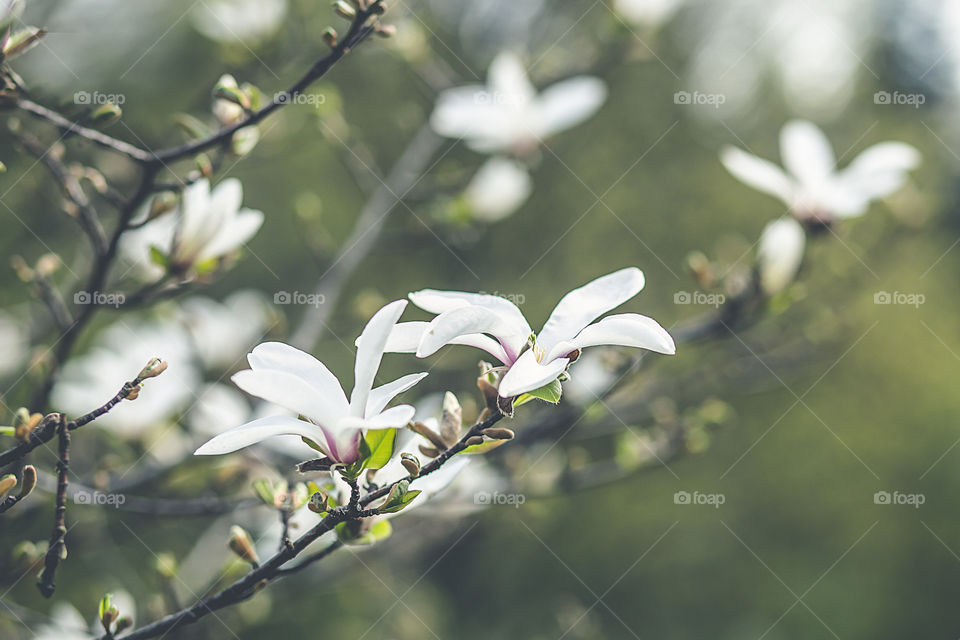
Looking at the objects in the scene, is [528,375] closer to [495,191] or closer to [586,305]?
[586,305]

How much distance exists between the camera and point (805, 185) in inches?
54.9

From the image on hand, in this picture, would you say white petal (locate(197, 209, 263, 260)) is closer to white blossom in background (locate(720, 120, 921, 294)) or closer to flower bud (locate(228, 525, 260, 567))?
flower bud (locate(228, 525, 260, 567))

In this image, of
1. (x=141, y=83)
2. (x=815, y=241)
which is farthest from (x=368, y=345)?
(x=141, y=83)

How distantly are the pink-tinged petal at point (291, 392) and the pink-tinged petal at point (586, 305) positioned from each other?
221 mm

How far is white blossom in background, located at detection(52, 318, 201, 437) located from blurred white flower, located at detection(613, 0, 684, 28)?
4.37 ft

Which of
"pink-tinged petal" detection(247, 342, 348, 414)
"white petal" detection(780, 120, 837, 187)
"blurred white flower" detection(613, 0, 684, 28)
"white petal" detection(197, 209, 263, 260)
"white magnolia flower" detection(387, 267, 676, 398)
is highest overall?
"blurred white flower" detection(613, 0, 684, 28)

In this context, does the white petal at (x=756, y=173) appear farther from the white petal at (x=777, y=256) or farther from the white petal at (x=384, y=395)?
the white petal at (x=384, y=395)

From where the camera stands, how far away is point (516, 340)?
2.24 feet

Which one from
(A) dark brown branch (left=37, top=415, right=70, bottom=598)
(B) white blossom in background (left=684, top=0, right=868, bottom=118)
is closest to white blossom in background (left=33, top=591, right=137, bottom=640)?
(A) dark brown branch (left=37, top=415, right=70, bottom=598)

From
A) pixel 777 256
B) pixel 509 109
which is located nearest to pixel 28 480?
pixel 777 256

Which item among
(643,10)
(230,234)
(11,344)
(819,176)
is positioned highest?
(643,10)

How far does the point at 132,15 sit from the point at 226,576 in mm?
3647

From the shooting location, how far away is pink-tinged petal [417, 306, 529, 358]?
2.01ft

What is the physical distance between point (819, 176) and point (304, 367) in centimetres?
118
